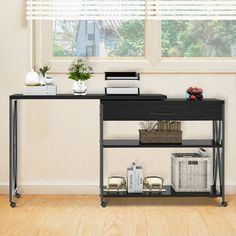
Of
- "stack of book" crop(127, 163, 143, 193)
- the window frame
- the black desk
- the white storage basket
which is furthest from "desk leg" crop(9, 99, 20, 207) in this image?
the white storage basket

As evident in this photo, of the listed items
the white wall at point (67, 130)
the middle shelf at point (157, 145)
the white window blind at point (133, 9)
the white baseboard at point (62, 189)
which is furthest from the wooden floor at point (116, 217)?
the white window blind at point (133, 9)

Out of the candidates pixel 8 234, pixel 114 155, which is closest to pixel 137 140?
pixel 114 155

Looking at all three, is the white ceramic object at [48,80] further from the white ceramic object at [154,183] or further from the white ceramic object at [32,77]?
the white ceramic object at [154,183]

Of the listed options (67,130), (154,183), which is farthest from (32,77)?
(154,183)

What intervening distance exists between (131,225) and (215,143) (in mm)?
1024

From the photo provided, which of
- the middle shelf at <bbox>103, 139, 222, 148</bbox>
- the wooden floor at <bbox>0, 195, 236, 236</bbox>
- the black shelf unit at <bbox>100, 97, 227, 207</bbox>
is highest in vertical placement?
the black shelf unit at <bbox>100, 97, 227, 207</bbox>

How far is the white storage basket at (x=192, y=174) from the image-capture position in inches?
163

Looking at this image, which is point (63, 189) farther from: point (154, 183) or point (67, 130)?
point (154, 183)

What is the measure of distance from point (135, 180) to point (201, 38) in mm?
1262

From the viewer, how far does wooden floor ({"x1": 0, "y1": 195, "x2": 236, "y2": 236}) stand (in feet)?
11.1

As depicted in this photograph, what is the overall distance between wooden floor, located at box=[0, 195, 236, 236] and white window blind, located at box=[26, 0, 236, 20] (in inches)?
55.7

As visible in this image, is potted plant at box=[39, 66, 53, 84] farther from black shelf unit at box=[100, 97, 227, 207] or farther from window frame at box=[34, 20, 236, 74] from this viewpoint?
black shelf unit at box=[100, 97, 227, 207]

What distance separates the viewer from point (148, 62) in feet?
14.3

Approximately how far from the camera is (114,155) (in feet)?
14.5
